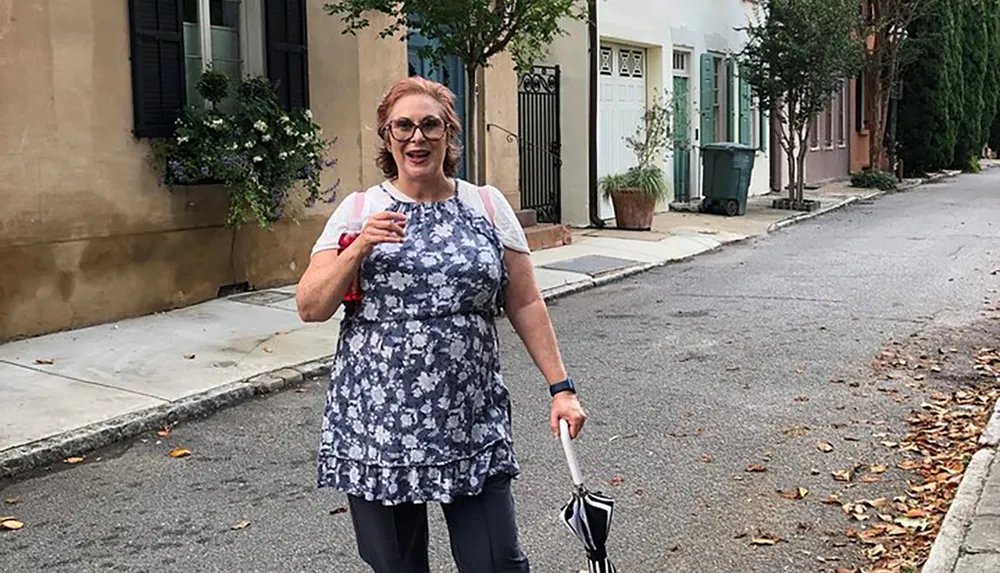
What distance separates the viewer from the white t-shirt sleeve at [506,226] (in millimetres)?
3189

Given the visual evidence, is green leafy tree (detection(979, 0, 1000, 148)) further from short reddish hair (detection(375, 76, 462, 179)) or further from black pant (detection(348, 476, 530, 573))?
black pant (detection(348, 476, 530, 573))

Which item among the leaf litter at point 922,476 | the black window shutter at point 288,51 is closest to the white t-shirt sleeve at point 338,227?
the leaf litter at point 922,476

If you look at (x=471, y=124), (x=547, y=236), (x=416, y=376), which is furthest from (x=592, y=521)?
(x=547, y=236)

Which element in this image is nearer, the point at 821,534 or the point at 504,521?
the point at 504,521

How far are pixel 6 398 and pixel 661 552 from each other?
4.12 meters

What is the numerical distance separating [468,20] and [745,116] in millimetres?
13260

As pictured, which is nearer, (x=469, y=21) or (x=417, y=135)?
(x=417, y=135)

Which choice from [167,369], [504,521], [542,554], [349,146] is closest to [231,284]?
[349,146]

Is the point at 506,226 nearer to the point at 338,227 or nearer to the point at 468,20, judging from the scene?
the point at 338,227

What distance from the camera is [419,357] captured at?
9.75 ft

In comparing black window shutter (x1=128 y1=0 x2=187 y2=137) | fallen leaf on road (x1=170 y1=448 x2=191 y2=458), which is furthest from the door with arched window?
fallen leaf on road (x1=170 y1=448 x2=191 y2=458)

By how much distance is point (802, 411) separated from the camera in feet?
22.0

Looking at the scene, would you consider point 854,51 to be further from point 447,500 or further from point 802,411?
point 447,500

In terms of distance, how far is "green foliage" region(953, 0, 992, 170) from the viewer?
106 ft
